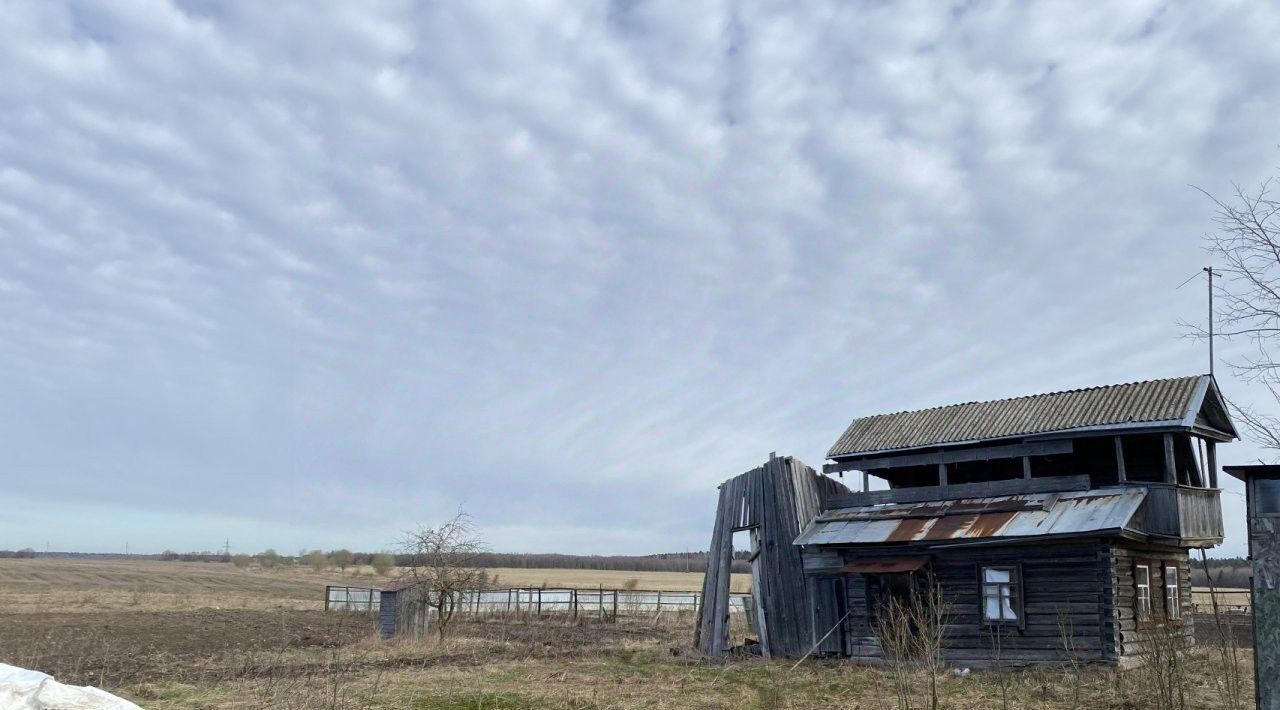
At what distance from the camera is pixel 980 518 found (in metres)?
20.5

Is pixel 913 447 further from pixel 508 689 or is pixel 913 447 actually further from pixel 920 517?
pixel 508 689

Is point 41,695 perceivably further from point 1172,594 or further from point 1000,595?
point 1172,594

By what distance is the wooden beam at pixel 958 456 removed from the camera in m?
21.5

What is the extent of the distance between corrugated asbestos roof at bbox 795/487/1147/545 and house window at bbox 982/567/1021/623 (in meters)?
1.04

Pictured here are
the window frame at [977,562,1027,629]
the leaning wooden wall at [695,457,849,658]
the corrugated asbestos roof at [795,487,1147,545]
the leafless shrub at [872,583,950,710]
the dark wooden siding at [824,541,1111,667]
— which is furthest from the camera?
the leaning wooden wall at [695,457,849,658]

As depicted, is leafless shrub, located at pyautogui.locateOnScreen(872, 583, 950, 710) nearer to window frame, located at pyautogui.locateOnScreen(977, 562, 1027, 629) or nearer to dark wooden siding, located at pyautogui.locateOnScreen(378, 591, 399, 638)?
window frame, located at pyautogui.locateOnScreen(977, 562, 1027, 629)

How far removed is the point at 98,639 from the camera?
79.8 ft

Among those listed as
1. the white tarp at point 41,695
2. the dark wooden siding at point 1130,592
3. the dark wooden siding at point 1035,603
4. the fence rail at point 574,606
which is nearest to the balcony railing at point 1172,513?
the dark wooden siding at point 1130,592

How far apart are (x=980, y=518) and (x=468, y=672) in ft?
36.7

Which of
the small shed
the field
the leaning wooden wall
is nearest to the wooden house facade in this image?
the leaning wooden wall

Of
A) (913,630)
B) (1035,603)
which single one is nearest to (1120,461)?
(1035,603)

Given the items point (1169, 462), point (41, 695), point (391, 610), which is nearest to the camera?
point (41, 695)

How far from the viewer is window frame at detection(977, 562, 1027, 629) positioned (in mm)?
19500

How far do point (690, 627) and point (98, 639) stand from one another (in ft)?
61.2
